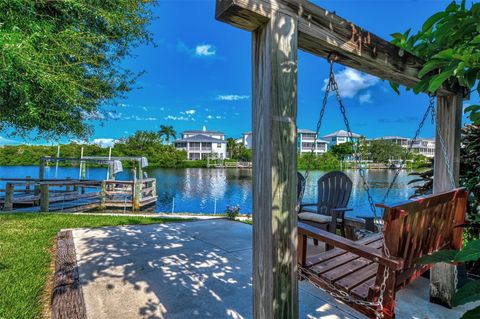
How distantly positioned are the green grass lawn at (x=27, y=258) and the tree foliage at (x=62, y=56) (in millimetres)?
1969

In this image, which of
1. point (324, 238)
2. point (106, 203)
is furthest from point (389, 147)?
point (324, 238)

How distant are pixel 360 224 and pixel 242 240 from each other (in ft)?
6.36

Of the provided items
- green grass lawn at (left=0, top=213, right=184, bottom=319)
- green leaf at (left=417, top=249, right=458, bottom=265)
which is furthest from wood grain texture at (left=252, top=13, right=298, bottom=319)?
green grass lawn at (left=0, top=213, right=184, bottom=319)

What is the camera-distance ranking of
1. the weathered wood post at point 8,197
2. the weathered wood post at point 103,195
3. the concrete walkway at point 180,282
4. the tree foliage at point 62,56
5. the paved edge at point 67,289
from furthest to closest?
the weathered wood post at point 103,195 → the weathered wood post at point 8,197 → the tree foliage at point 62,56 → the concrete walkway at point 180,282 → the paved edge at point 67,289

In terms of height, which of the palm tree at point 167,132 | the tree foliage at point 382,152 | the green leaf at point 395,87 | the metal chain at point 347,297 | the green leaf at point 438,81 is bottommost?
the metal chain at point 347,297

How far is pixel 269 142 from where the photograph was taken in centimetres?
119

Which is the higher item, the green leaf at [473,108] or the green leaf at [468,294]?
the green leaf at [473,108]

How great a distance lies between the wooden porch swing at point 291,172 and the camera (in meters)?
1.19

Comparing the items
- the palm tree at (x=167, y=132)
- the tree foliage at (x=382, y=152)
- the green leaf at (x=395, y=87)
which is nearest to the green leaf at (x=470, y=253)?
the green leaf at (x=395, y=87)

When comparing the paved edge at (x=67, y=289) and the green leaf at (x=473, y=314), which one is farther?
the paved edge at (x=67, y=289)

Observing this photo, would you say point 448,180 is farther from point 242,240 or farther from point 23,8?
point 23,8

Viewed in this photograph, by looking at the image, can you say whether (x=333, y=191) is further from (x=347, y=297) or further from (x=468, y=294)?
(x=468, y=294)

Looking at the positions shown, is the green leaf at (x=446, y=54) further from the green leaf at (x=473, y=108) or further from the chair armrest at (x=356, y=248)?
the chair armrest at (x=356, y=248)

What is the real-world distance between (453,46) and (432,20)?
9.9 inches
